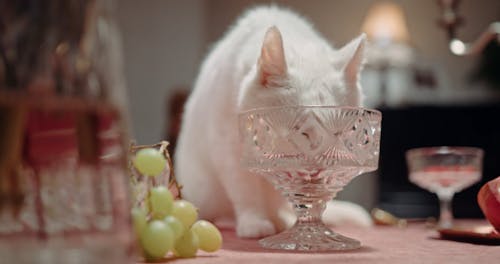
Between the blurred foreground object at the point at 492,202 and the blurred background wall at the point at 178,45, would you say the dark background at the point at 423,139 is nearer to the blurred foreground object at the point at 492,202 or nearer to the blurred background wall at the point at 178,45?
the blurred background wall at the point at 178,45

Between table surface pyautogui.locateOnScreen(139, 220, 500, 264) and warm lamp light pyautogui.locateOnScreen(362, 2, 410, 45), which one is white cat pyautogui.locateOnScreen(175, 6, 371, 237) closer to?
table surface pyautogui.locateOnScreen(139, 220, 500, 264)

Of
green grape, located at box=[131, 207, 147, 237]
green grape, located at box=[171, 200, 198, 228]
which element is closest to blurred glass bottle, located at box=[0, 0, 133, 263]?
green grape, located at box=[131, 207, 147, 237]

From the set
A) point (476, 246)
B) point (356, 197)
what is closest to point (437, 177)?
point (476, 246)

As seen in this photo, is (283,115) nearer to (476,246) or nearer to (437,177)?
(476,246)

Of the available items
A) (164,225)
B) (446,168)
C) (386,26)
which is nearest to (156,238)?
(164,225)

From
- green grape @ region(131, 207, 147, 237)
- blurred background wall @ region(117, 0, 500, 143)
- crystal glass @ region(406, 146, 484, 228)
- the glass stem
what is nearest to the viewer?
green grape @ region(131, 207, 147, 237)

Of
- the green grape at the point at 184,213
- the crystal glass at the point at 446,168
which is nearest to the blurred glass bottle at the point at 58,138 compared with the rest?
the green grape at the point at 184,213
